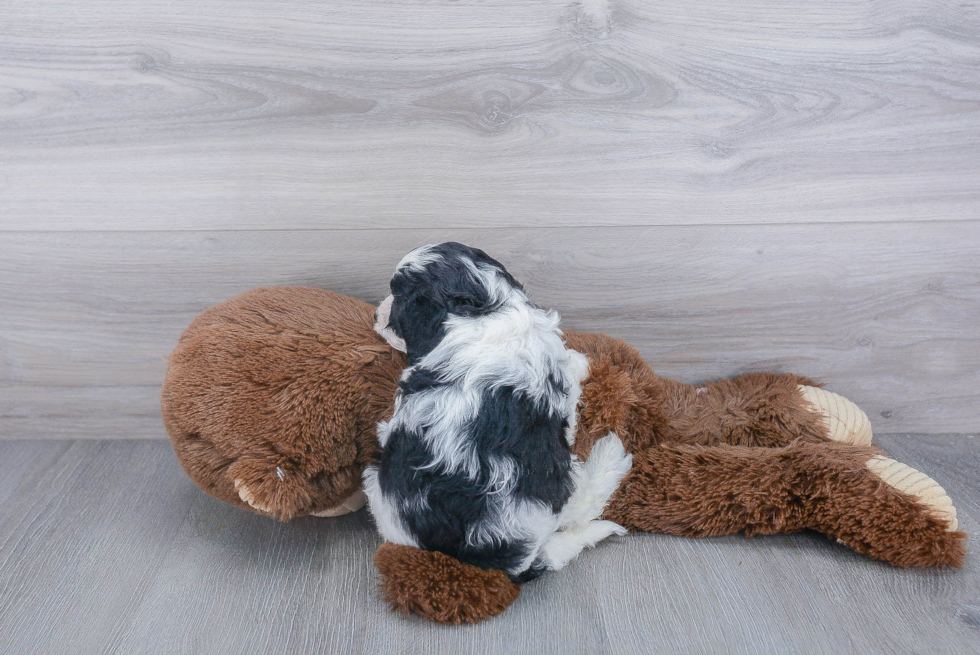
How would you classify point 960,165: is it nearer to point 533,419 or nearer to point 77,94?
point 533,419

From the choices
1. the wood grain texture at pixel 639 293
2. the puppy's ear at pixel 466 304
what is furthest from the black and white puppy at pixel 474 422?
the wood grain texture at pixel 639 293

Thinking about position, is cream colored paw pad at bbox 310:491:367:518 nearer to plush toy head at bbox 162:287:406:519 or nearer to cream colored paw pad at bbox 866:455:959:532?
plush toy head at bbox 162:287:406:519

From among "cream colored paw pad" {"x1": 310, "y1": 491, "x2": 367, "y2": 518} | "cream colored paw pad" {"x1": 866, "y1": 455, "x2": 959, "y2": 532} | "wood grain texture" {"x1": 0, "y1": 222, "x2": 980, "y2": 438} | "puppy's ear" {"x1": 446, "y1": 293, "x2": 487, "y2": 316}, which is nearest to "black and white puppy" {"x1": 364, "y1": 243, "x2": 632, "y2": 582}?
"puppy's ear" {"x1": 446, "y1": 293, "x2": 487, "y2": 316}

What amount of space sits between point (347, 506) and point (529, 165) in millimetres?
506

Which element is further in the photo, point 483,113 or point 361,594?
point 483,113

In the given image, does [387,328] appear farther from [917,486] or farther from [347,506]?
[917,486]

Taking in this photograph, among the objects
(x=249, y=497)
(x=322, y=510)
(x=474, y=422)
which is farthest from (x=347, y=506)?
(x=474, y=422)

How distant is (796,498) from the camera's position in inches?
32.2

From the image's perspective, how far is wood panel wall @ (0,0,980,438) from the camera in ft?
2.86

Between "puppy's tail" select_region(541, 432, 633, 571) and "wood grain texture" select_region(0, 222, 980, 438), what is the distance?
0.72ft

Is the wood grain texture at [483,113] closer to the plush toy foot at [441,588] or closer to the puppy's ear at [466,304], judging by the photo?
the puppy's ear at [466,304]

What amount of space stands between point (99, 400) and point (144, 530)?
288mm

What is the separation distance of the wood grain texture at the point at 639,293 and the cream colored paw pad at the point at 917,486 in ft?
0.77

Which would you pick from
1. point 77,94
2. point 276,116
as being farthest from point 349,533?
point 77,94
